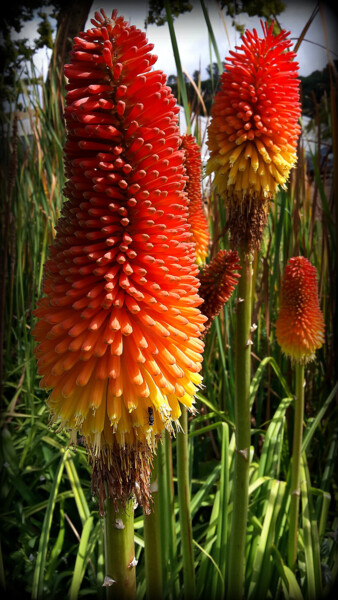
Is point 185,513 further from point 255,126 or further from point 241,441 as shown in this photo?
point 255,126

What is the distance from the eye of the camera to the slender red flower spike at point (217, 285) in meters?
1.43

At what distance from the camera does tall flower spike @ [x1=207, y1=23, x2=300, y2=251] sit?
1.74 m

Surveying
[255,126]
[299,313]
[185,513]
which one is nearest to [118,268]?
[185,513]

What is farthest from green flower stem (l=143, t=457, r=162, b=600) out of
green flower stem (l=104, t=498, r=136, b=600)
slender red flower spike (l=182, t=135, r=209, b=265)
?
slender red flower spike (l=182, t=135, r=209, b=265)

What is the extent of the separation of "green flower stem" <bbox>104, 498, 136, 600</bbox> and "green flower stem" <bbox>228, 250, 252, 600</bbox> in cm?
81

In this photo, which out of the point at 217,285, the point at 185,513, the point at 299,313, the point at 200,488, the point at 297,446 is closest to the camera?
the point at 217,285

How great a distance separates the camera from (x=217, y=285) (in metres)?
1.44

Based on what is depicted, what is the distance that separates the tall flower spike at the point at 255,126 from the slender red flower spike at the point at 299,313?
0.47 metres

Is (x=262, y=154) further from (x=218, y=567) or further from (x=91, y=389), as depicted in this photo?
(x=218, y=567)

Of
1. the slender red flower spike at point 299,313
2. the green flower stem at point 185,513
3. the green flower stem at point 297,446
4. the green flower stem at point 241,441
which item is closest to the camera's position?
the green flower stem at point 185,513

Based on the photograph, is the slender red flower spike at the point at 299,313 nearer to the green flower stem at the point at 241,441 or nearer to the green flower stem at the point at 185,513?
the green flower stem at the point at 241,441

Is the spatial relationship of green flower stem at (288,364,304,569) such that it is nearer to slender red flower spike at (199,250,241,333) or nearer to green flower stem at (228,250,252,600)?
green flower stem at (228,250,252,600)

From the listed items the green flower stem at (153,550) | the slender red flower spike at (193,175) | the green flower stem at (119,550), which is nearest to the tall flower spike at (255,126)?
the slender red flower spike at (193,175)

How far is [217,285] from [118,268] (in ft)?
1.67
